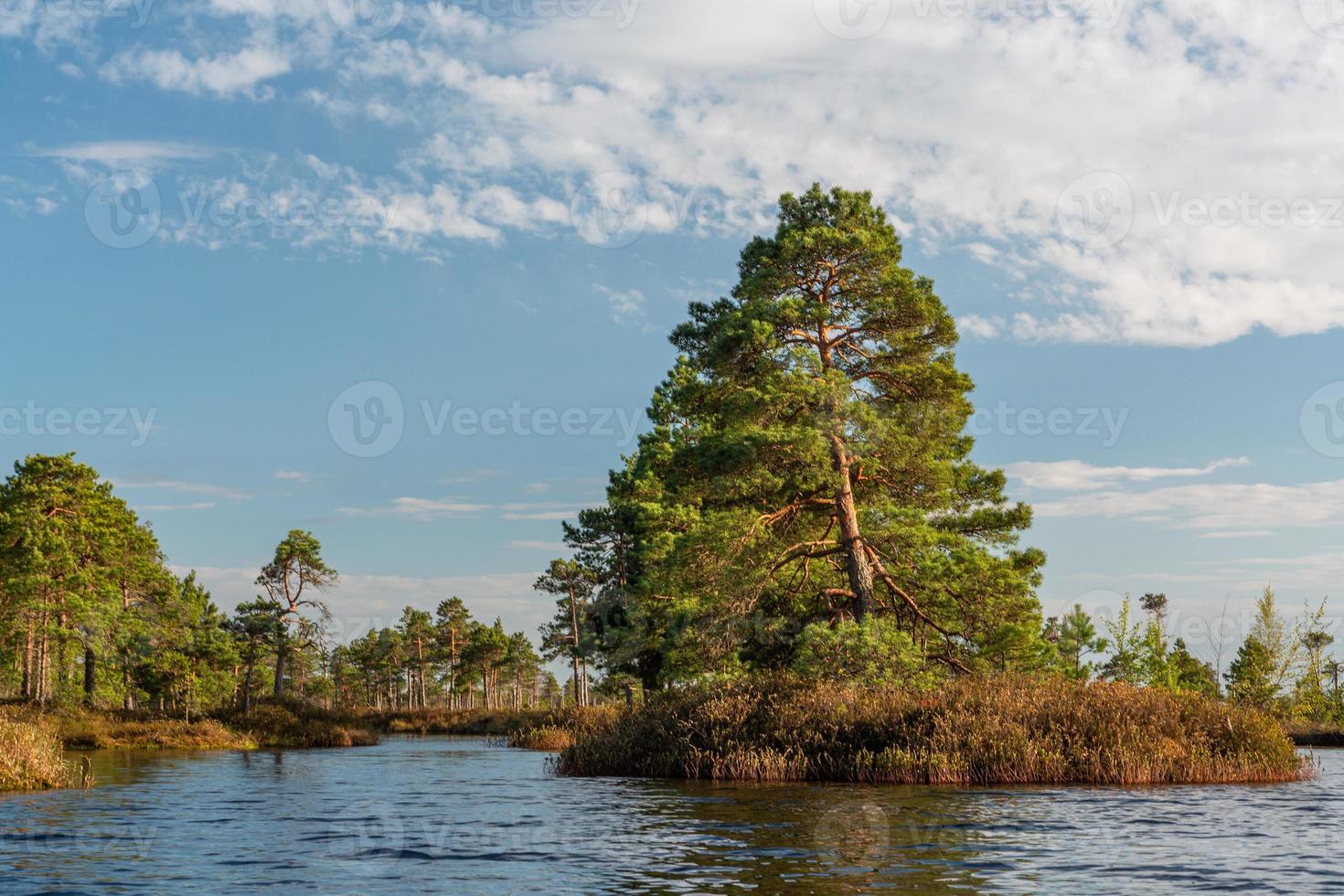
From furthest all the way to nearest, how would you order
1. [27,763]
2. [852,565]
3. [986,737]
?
[852,565], [986,737], [27,763]

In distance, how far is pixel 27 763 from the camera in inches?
904

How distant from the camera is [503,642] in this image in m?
107

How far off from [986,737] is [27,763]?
68.4ft

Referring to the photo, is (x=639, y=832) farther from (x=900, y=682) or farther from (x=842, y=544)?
(x=842, y=544)

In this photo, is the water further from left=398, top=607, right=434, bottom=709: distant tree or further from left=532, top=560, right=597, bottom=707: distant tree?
left=398, top=607, right=434, bottom=709: distant tree

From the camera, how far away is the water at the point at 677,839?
1191 cm

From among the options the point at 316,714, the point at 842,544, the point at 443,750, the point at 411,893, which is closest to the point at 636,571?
the point at 443,750

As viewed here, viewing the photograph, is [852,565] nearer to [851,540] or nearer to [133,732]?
[851,540]

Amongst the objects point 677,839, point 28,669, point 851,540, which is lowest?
point 677,839

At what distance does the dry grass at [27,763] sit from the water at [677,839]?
2.70 ft

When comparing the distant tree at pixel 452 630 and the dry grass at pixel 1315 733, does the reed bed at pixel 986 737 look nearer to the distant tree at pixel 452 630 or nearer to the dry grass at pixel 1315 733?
the dry grass at pixel 1315 733

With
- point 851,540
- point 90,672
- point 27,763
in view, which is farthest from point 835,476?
point 90,672

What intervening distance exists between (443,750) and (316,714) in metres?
14.7

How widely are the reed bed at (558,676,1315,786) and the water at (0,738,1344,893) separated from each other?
4.92ft
